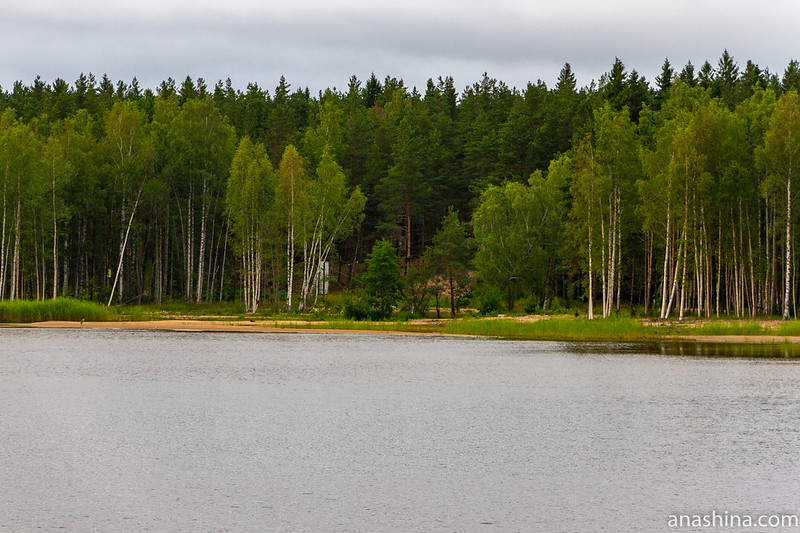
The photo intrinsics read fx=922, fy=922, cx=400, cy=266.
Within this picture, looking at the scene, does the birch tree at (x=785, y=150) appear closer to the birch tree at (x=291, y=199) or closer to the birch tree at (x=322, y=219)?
the birch tree at (x=322, y=219)

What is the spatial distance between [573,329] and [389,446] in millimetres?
39611

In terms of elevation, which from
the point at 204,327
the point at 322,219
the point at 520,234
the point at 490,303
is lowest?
the point at 204,327

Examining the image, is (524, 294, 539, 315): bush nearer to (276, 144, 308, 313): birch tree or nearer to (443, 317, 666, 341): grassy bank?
(443, 317, 666, 341): grassy bank

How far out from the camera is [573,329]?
5791 cm

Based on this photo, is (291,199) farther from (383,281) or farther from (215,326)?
(215,326)

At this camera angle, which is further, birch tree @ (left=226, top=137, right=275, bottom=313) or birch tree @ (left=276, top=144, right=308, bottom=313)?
birch tree @ (left=226, top=137, right=275, bottom=313)

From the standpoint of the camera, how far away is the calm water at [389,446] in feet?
47.5

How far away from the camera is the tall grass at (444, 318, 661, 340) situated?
5728cm

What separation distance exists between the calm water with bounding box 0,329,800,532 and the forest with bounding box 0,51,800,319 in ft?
107

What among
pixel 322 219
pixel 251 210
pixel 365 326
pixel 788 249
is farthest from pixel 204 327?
pixel 788 249

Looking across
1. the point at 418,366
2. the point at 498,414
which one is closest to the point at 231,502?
the point at 498,414

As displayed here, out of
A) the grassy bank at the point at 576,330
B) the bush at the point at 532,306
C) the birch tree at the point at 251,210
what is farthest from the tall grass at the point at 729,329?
the birch tree at the point at 251,210

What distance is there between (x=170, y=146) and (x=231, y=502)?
8265 cm

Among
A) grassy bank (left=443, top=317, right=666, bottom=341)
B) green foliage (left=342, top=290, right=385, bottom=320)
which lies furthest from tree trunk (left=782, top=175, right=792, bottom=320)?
green foliage (left=342, top=290, right=385, bottom=320)
